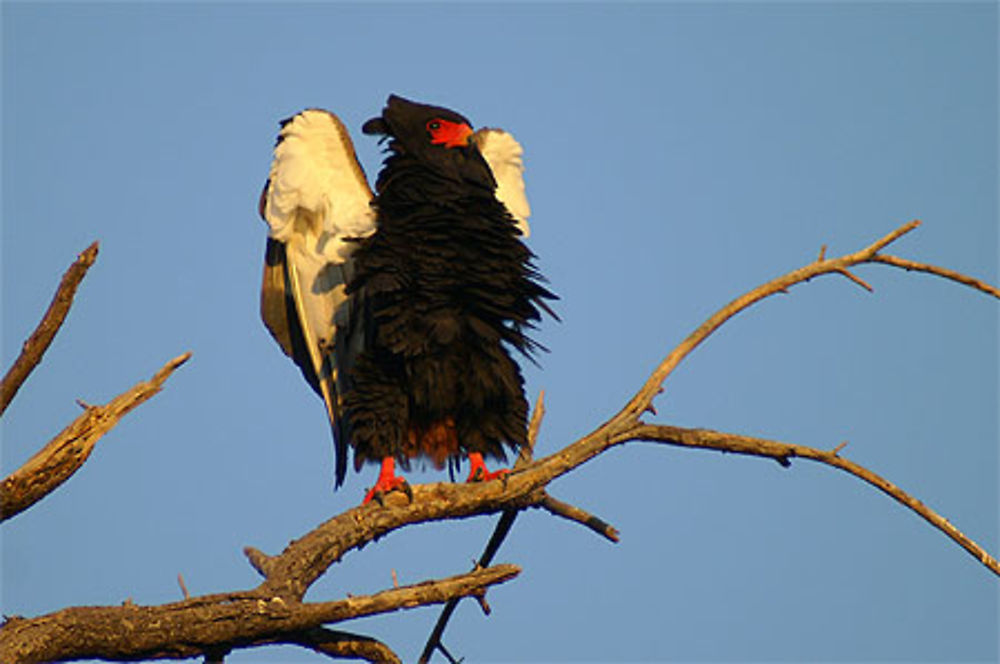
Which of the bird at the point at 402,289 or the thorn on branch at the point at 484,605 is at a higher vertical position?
the bird at the point at 402,289

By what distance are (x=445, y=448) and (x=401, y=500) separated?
3.41 ft

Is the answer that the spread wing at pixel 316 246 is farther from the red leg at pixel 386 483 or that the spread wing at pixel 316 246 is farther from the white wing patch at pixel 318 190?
the red leg at pixel 386 483

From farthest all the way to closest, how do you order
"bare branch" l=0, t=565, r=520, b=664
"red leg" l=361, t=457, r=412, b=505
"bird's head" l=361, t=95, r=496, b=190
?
1. "bird's head" l=361, t=95, r=496, b=190
2. "red leg" l=361, t=457, r=412, b=505
3. "bare branch" l=0, t=565, r=520, b=664

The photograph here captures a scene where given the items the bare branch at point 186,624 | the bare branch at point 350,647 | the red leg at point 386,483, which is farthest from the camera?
the red leg at point 386,483

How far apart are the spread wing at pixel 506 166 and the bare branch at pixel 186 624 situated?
2.94 meters

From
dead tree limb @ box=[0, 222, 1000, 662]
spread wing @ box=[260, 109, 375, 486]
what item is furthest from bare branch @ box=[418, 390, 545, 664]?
spread wing @ box=[260, 109, 375, 486]

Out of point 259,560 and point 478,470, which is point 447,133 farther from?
point 259,560

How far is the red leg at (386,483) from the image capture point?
549 cm

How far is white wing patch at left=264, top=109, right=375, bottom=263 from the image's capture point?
20.7 feet

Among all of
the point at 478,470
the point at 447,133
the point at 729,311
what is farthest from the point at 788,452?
the point at 447,133

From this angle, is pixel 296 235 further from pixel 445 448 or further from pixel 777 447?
pixel 777 447

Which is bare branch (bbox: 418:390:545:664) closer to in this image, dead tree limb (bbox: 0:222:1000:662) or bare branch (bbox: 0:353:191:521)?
dead tree limb (bbox: 0:222:1000:662)

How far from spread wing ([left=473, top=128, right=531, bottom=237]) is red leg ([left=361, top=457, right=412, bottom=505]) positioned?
162cm

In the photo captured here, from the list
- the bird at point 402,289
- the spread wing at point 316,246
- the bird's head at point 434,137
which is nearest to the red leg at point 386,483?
the bird at point 402,289
